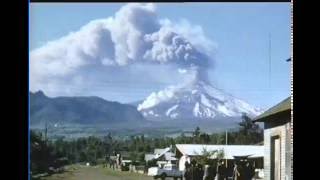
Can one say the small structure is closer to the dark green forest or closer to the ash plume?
the dark green forest

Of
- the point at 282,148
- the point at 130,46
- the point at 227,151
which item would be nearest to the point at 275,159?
the point at 282,148

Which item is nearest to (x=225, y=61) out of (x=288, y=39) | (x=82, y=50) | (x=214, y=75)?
(x=214, y=75)

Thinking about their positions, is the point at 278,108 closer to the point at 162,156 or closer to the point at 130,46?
the point at 162,156

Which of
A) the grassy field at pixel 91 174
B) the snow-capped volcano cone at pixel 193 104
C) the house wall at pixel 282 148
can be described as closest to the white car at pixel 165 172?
the grassy field at pixel 91 174

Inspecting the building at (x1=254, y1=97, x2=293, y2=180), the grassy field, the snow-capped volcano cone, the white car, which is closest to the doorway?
the building at (x1=254, y1=97, x2=293, y2=180)

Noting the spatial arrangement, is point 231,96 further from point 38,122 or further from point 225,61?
point 38,122
